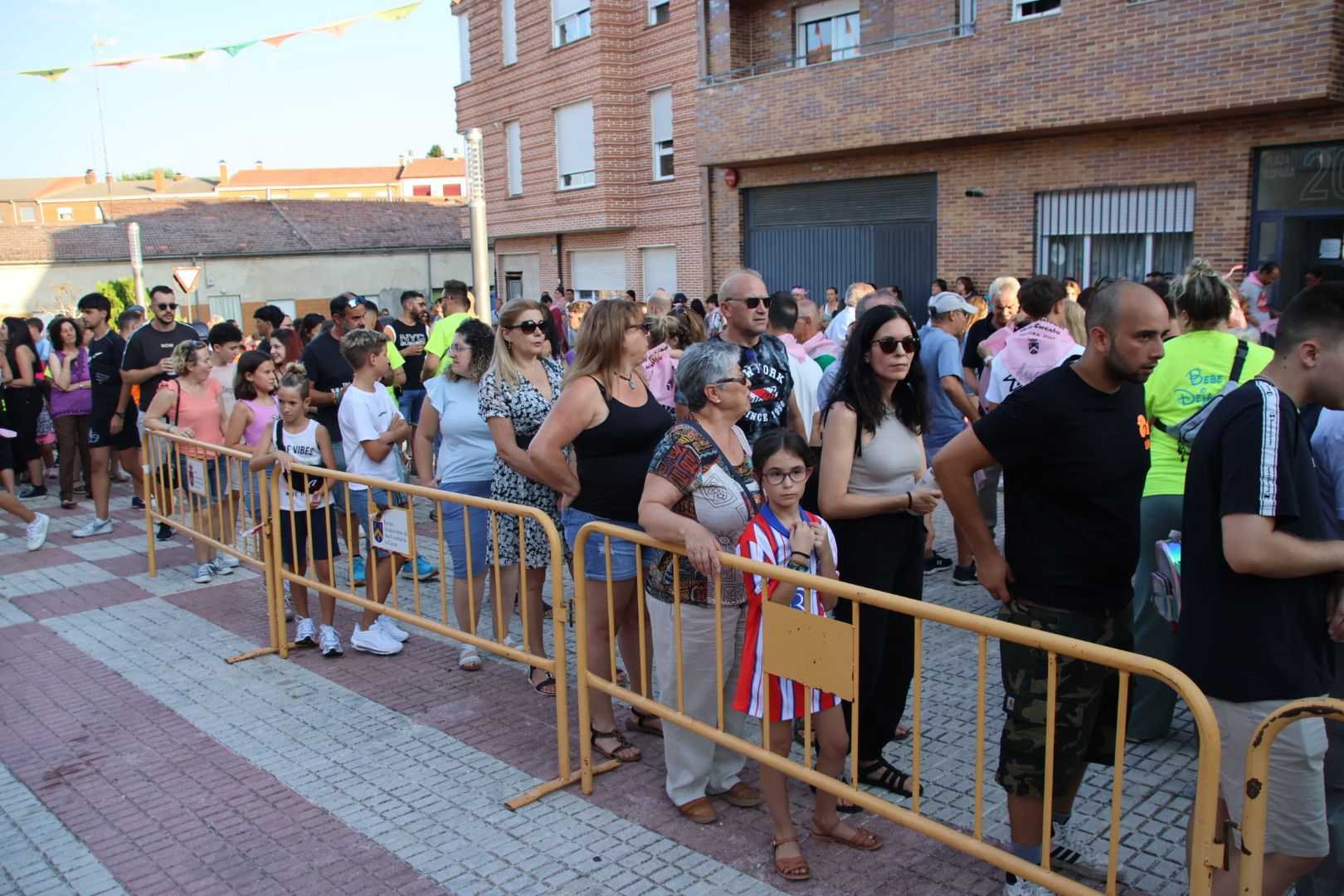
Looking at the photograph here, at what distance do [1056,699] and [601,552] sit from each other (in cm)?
204

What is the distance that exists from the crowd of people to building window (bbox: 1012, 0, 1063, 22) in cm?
1001

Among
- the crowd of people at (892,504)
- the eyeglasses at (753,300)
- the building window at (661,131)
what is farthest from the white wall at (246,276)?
the eyeglasses at (753,300)

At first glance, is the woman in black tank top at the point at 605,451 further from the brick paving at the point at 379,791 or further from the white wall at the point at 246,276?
the white wall at the point at 246,276

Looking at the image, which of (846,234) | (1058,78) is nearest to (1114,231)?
(1058,78)

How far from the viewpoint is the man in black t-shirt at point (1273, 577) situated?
2.62m

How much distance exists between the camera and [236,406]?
22.6 ft

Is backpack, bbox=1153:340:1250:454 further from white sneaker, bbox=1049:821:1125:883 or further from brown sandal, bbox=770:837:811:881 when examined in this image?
brown sandal, bbox=770:837:811:881

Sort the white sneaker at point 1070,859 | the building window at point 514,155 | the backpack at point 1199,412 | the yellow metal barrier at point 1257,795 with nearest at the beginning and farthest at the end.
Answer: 1. the yellow metal barrier at point 1257,795
2. the white sneaker at point 1070,859
3. the backpack at point 1199,412
4. the building window at point 514,155

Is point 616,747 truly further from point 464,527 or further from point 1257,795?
point 1257,795

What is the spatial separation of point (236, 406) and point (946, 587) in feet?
16.0

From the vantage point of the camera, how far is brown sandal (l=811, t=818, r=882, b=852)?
3.76 metres

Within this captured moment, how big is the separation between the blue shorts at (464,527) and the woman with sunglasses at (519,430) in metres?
0.20

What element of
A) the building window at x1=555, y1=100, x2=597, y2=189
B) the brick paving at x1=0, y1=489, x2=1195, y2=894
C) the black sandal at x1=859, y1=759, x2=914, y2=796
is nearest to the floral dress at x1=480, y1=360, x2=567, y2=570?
the brick paving at x1=0, y1=489, x2=1195, y2=894

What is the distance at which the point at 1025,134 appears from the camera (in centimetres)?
1505
